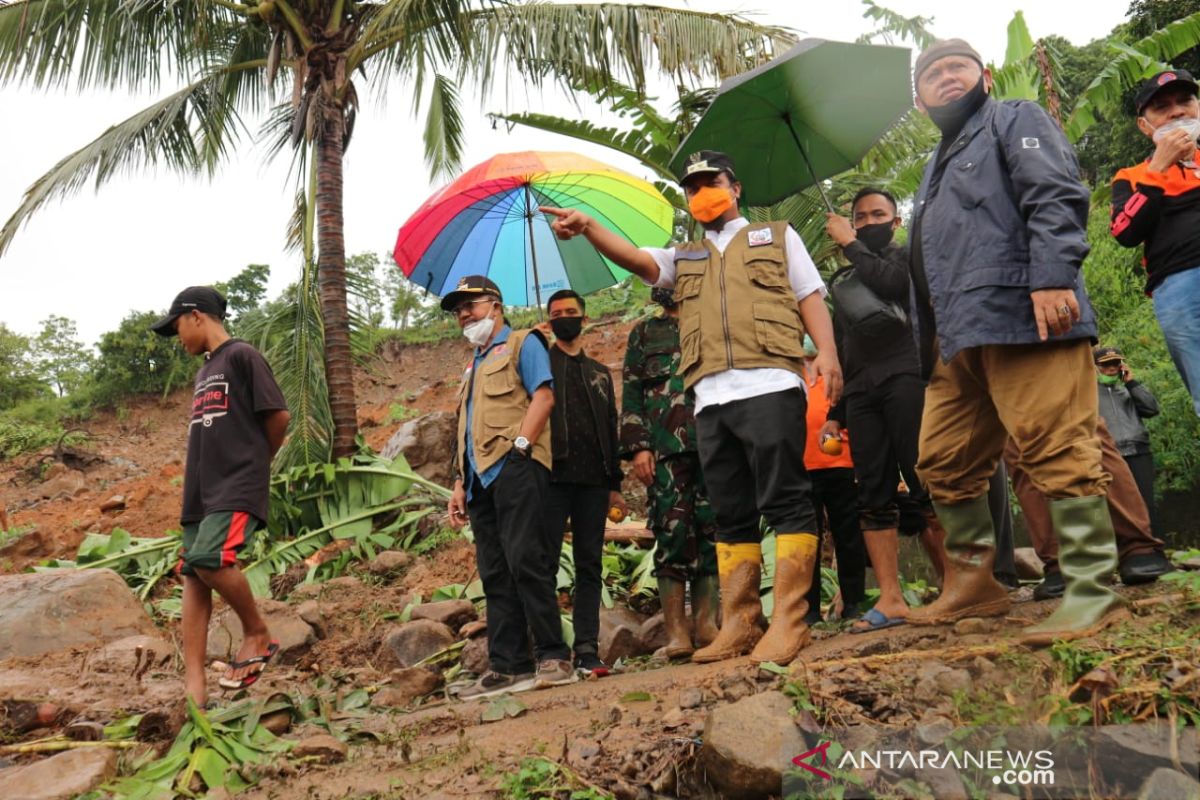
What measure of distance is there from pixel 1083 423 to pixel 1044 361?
0.22m

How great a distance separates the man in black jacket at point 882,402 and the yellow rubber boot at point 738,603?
0.53 metres

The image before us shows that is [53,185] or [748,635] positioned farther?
[53,185]

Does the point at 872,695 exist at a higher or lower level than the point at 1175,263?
lower

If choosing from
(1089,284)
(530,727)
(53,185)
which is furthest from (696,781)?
(1089,284)

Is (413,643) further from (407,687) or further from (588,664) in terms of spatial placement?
(588,664)

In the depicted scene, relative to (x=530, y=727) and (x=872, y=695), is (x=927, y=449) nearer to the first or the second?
(x=872, y=695)

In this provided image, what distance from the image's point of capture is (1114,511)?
4.13 meters

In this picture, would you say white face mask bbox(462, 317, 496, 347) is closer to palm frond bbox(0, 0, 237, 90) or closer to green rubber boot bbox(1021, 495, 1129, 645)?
green rubber boot bbox(1021, 495, 1129, 645)

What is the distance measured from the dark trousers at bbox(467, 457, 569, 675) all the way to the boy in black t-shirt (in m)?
0.97

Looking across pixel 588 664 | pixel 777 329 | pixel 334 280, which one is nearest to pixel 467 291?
pixel 777 329

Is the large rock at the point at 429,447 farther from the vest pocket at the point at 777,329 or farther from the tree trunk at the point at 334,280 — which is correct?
the vest pocket at the point at 777,329

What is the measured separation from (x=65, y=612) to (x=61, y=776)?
2849mm

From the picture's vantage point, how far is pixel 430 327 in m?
23.3

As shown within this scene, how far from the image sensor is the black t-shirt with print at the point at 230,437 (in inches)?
163
